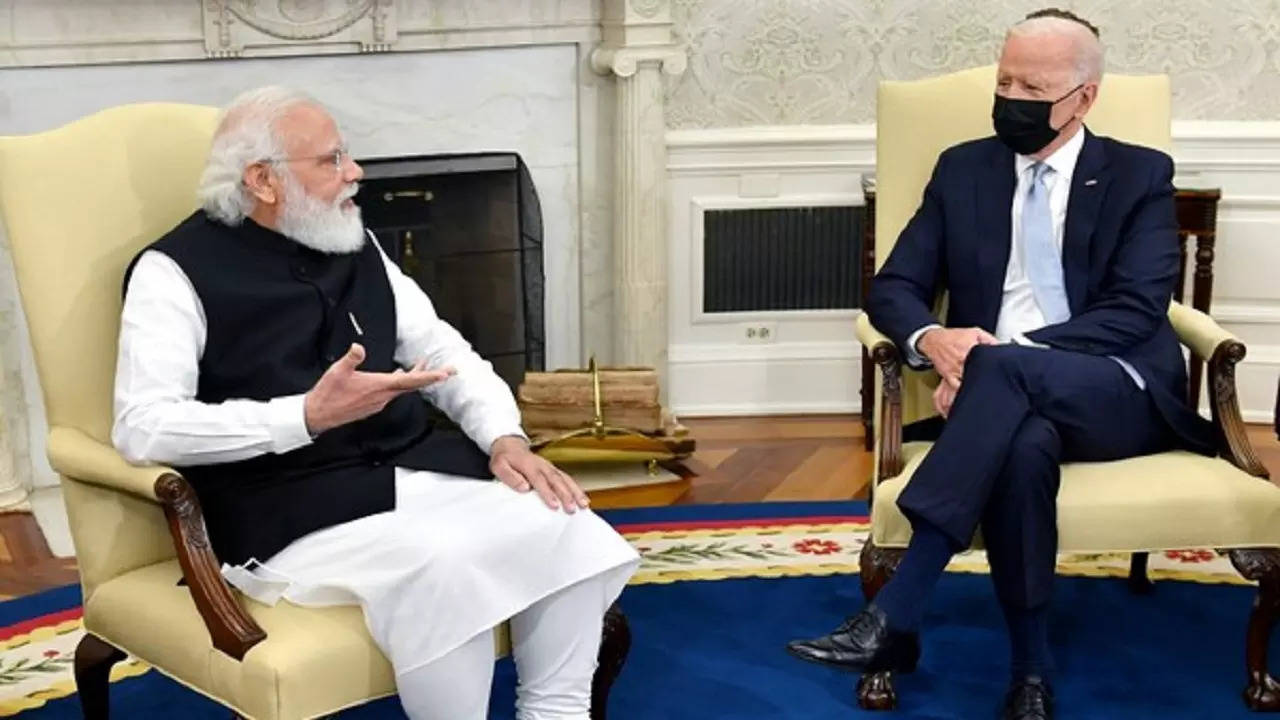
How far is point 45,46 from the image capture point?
15.3ft

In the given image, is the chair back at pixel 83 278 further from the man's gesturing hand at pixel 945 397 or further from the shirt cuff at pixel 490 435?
the man's gesturing hand at pixel 945 397

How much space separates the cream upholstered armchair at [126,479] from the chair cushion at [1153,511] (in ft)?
2.58

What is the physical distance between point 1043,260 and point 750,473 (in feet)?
4.83

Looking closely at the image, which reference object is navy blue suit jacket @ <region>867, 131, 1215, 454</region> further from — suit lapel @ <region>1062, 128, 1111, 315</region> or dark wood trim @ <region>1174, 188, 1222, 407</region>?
dark wood trim @ <region>1174, 188, 1222, 407</region>

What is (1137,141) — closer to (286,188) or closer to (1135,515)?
(1135,515)

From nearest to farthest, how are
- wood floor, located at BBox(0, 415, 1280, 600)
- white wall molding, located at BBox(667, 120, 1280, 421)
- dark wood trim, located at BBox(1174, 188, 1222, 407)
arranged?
wood floor, located at BBox(0, 415, 1280, 600), dark wood trim, located at BBox(1174, 188, 1222, 407), white wall molding, located at BBox(667, 120, 1280, 421)

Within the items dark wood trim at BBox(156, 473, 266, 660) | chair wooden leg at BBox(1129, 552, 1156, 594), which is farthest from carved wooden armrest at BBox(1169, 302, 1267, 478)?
dark wood trim at BBox(156, 473, 266, 660)

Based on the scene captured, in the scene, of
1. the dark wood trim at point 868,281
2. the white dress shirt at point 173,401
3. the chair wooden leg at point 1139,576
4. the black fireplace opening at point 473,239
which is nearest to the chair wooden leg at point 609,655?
the white dress shirt at point 173,401

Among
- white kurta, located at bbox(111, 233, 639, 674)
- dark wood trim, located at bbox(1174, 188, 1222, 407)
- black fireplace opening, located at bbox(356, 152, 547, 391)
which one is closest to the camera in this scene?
white kurta, located at bbox(111, 233, 639, 674)

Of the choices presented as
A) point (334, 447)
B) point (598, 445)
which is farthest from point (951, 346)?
point (598, 445)

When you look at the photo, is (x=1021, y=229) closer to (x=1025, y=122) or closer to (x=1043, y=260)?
(x=1043, y=260)

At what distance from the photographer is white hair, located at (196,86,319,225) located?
9.94 feet

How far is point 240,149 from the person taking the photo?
3.03 meters

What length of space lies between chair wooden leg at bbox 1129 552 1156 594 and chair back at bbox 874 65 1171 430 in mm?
660
